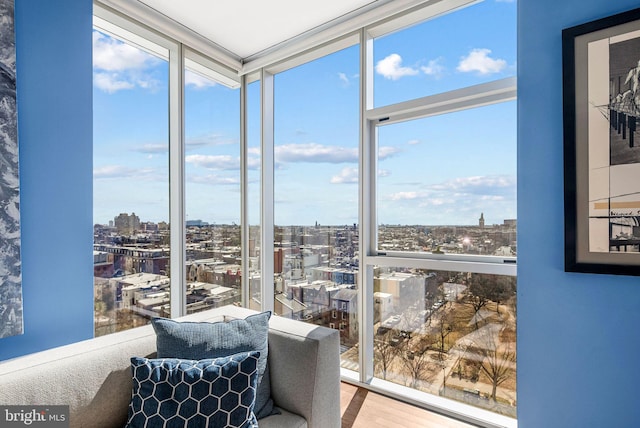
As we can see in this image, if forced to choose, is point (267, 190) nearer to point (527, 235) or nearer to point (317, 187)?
point (317, 187)

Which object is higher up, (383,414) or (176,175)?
(176,175)

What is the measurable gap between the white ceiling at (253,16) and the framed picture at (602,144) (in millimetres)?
1297

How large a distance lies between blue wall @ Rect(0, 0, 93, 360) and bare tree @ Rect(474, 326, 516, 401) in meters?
2.37

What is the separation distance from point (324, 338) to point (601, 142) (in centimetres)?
156

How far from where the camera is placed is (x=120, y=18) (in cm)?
230

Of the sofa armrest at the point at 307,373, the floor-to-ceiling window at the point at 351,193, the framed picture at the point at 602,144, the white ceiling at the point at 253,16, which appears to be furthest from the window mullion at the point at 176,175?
the framed picture at the point at 602,144

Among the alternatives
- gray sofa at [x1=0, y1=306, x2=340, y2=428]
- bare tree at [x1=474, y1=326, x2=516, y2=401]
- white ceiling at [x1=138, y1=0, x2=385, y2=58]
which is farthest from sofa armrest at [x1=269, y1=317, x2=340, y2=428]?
white ceiling at [x1=138, y1=0, x2=385, y2=58]

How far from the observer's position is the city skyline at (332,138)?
6.94 ft

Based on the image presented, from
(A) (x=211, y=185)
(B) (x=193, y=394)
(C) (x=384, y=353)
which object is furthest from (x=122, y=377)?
(A) (x=211, y=185)

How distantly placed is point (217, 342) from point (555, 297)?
1641 mm

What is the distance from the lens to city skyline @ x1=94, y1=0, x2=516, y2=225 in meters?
2.12

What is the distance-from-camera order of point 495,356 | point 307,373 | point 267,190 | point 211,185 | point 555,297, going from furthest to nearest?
point 267,190 → point 211,185 → point 495,356 → point 555,297 → point 307,373

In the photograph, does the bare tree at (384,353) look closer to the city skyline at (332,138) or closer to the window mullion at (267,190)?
the city skyline at (332,138)

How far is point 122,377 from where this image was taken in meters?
1.40
